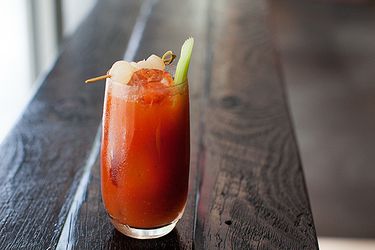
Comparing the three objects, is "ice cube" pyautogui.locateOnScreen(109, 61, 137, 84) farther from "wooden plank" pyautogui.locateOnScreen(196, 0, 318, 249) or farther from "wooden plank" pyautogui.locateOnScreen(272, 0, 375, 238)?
"wooden plank" pyautogui.locateOnScreen(272, 0, 375, 238)

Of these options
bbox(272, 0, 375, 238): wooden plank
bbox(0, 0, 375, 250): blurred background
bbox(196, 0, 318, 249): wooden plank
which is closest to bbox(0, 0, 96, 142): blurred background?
bbox(0, 0, 375, 250): blurred background

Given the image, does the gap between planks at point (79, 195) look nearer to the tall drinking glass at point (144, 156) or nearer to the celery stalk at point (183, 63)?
the tall drinking glass at point (144, 156)

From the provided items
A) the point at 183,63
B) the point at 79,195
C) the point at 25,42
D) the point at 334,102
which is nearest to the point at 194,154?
the point at 79,195

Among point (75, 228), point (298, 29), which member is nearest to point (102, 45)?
point (75, 228)

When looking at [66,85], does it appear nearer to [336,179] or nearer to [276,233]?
[276,233]

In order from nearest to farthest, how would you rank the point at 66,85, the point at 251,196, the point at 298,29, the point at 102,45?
the point at 251,196
the point at 66,85
the point at 102,45
the point at 298,29

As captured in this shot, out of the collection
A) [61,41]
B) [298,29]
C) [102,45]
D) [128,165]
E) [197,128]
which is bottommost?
[298,29]
